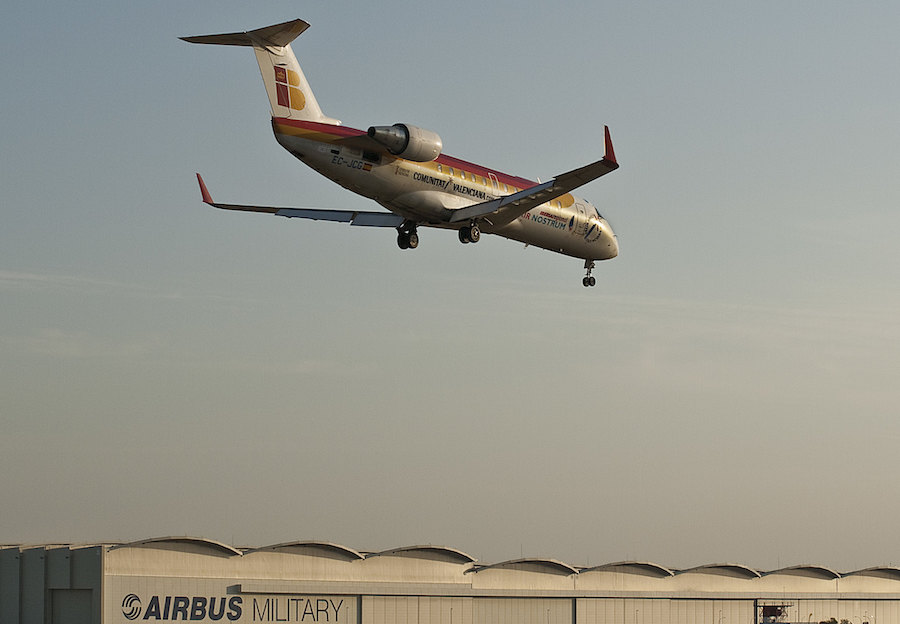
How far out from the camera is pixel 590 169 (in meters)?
50.9

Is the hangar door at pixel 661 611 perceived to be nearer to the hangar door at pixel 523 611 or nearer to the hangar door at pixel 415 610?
the hangar door at pixel 523 611

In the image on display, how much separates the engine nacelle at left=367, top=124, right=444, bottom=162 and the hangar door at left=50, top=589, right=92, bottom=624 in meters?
25.1

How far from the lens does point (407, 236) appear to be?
189 feet

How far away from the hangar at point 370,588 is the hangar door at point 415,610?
50mm

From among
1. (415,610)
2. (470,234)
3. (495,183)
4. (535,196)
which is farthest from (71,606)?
(535,196)

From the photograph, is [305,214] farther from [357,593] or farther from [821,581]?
[821,581]

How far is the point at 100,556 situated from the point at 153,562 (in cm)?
257

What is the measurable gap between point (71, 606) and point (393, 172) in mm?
25537

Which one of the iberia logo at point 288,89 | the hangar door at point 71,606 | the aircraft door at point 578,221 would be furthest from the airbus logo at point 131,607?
the aircraft door at point 578,221

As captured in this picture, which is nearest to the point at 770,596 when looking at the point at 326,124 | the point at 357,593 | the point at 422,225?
the point at 357,593

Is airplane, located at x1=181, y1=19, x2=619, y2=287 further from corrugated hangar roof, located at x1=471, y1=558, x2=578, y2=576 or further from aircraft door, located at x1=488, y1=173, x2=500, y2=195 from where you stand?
corrugated hangar roof, located at x1=471, y1=558, x2=578, y2=576

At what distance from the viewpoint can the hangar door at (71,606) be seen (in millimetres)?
63166

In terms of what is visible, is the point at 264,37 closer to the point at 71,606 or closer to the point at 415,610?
the point at 71,606

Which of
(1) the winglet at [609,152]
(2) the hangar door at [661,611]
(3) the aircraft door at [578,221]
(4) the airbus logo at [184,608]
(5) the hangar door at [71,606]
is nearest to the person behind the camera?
(1) the winglet at [609,152]
